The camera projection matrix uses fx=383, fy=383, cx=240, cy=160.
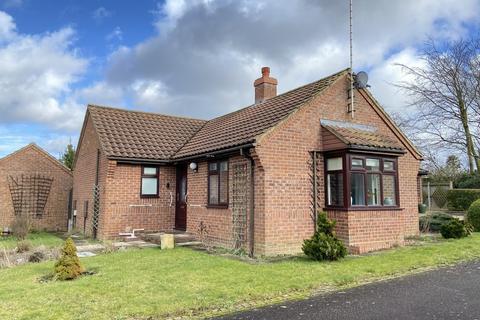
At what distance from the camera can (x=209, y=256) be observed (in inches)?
420

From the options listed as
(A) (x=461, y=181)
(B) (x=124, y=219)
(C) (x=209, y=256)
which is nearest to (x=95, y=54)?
(B) (x=124, y=219)

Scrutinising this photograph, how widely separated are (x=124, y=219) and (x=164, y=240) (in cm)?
353

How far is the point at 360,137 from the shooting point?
40.1 feet

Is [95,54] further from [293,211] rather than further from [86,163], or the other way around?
[293,211]

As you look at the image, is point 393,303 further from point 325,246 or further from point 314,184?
point 314,184

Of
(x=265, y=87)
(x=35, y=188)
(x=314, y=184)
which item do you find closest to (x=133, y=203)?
(x=314, y=184)

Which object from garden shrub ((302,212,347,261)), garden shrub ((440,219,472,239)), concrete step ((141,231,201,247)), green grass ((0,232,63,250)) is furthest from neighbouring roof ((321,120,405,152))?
green grass ((0,232,63,250))

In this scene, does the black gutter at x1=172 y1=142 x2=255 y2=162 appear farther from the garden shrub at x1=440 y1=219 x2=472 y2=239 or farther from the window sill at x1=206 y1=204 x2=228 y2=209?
the garden shrub at x1=440 y1=219 x2=472 y2=239

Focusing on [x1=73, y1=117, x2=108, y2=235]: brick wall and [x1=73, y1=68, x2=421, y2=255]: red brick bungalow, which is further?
[x1=73, y1=117, x2=108, y2=235]: brick wall

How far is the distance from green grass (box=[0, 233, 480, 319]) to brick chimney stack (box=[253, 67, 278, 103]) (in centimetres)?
888

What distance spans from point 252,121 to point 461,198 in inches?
801

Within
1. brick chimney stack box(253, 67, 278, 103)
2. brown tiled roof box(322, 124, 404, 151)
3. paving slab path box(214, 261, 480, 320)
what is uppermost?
brick chimney stack box(253, 67, 278, 103)

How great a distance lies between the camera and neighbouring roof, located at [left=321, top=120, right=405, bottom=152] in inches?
449

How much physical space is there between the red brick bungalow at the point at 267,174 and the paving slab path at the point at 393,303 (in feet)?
11.5
